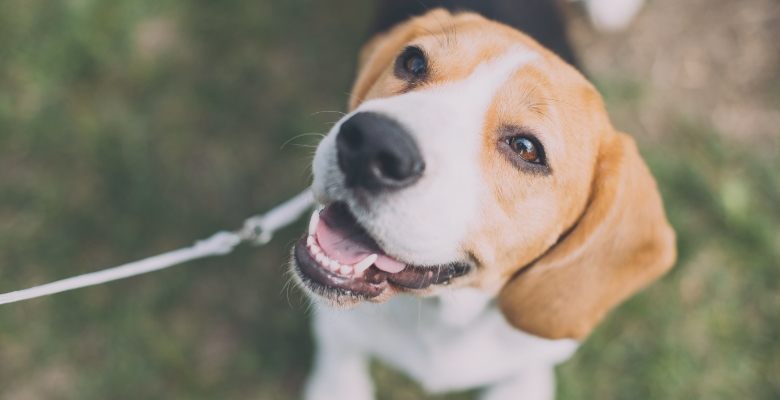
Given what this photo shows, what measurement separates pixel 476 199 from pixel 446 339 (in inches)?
38.2

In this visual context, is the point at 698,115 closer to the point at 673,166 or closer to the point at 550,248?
the point at 673,166

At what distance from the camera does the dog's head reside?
1689mm

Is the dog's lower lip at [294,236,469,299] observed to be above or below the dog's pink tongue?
below

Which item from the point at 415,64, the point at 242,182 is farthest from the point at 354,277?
the point at 242,182

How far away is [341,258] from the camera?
1.94 metres

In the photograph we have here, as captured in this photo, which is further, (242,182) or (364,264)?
(242,182)

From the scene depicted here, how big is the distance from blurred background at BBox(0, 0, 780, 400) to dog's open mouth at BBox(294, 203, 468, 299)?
1.68 m

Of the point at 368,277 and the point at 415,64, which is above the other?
the point at 415,64

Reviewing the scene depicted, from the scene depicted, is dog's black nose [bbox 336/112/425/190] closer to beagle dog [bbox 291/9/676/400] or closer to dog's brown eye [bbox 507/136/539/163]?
beagle dog [bbox 291/9/676/400]

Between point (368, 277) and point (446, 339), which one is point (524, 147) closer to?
point (368, 277)

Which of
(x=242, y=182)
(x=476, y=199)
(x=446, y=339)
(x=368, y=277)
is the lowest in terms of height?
Answer: (x=242, y=182)

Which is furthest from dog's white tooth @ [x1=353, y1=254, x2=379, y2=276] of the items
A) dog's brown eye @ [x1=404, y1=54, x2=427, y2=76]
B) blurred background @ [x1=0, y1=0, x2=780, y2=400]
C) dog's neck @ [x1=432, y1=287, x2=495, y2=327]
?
blurred background @ [x1=0, y1=0, x2=780, y2=400]

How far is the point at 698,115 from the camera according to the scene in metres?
4.15

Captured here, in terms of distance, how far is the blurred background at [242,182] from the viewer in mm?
3533
